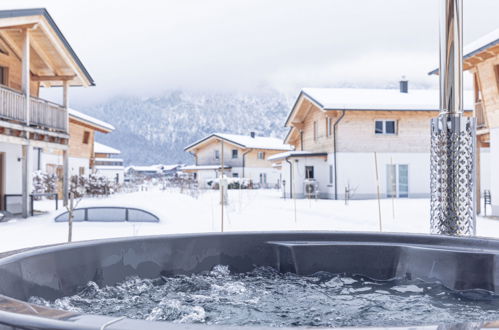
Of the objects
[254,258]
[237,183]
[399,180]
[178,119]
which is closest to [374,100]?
[399,180]

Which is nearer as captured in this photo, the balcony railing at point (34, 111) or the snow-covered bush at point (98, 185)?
the balcony railing at point (34, 111)

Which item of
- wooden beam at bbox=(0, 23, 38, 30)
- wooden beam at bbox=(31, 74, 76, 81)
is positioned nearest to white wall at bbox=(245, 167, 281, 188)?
wooden beam at bbox=(31, 74, 76, 81)

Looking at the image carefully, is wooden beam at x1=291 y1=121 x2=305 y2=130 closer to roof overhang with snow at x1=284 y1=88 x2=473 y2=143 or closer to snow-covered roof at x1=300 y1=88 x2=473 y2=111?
roof overhang with snow at x1=284 y1=88 x2=473 y2=143

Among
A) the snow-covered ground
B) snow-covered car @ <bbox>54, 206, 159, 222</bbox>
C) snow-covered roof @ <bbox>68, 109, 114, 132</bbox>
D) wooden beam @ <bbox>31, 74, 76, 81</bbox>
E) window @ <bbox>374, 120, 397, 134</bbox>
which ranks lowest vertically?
the snow-covered ground

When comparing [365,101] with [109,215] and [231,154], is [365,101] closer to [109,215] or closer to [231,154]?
[109,215]

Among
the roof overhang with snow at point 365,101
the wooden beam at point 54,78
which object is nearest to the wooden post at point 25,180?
the wooden beam at point 54,78

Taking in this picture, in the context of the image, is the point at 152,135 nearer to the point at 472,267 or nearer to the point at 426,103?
the point at 426,103

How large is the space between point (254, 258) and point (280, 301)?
2.47 feet

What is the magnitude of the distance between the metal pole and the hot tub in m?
0.54

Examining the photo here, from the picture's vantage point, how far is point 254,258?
409cm

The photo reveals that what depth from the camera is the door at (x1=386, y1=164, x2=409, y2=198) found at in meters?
19.3

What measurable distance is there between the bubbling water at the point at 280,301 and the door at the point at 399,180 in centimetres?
1616

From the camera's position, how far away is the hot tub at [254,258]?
3008 mm

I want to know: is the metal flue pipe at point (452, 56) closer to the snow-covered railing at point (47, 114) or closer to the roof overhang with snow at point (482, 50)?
the roof overhang with snow at point (482, 50)
